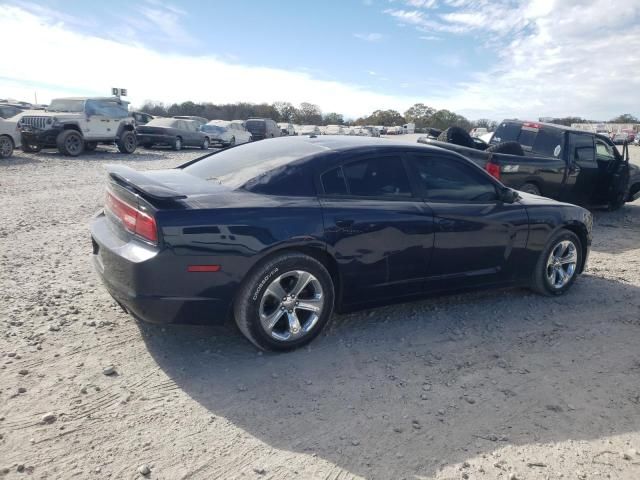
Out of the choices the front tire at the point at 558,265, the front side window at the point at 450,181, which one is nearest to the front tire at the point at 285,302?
the front side window at the point at 450,181

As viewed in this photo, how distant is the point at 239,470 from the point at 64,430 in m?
0.99

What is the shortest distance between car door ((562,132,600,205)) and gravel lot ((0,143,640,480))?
14.8 feet

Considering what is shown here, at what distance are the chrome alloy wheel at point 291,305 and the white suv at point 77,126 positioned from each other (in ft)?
51.0

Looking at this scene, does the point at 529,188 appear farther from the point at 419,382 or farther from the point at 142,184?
the point at 142,184

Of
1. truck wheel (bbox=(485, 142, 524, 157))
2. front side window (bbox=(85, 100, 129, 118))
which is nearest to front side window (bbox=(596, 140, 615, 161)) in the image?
truck wheel (bbox=(485, 142, 524, 157))

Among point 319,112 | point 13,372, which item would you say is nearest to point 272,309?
point 13,372

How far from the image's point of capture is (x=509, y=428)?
2.88 m

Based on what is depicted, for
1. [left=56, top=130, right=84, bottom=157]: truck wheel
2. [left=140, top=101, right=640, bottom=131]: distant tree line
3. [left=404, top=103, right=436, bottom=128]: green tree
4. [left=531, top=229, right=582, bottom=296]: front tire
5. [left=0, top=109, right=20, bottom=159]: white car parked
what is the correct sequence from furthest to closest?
[left=404, top=103, right=436, bottom=128]: green tree → [left=140, top=101, right=640, bottom=131]: distant tree line → [left=56, top=130, right=84, bottom=157]: truck wheel → [left=0, top=109, right=20, bottom=159]: white car parked → [left=531, top=229, right=582, bottom=296]: front tire

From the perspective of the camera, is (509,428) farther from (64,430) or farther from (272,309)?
(64,430)

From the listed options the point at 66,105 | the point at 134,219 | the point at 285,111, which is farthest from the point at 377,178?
the point at 285,111

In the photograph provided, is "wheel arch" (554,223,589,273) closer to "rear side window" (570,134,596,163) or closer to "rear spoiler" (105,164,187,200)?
"rear spoiler" (105,164,187,200)

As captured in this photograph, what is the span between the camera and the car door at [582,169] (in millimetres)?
8891

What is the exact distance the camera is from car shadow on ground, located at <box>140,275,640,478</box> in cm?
274

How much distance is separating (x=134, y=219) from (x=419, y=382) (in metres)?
2.20
